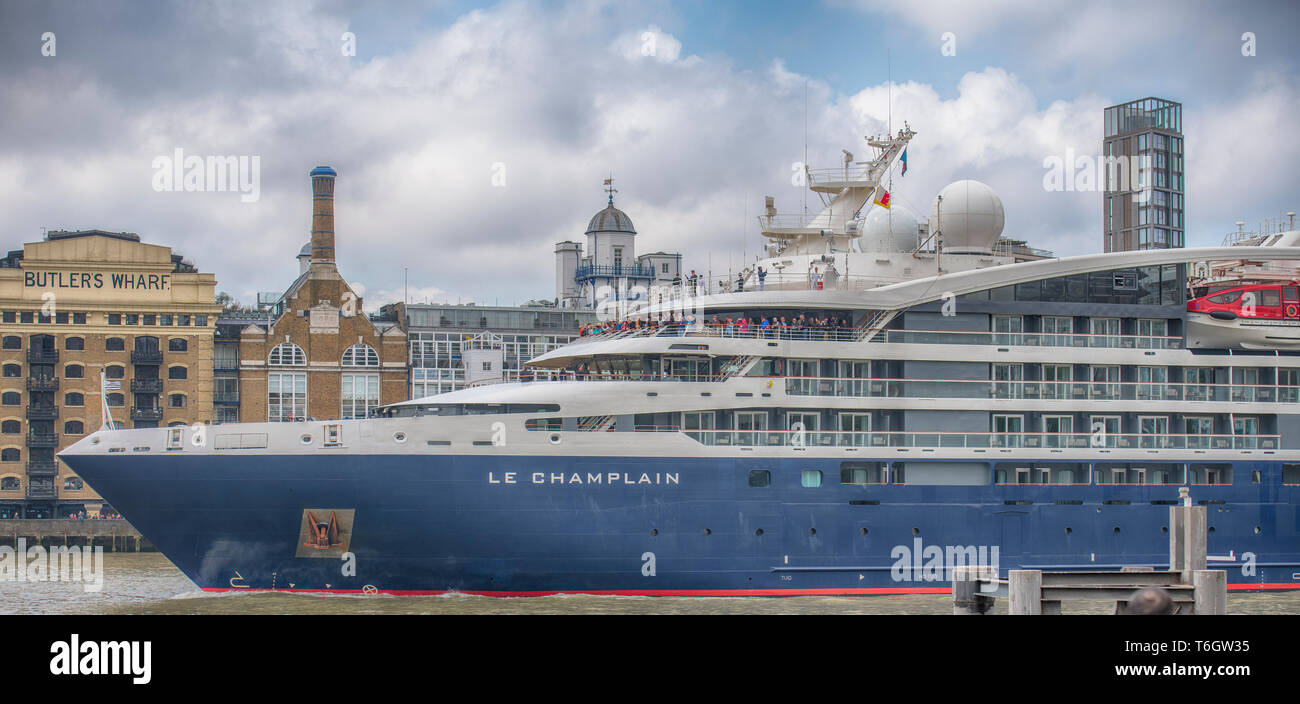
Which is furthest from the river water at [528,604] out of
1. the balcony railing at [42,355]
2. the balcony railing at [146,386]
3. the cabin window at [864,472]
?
the balcony railing at [42,355]

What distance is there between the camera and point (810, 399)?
103 ft

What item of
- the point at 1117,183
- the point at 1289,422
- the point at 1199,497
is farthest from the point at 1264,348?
the point at 1117,183

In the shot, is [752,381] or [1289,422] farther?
[1289,422]

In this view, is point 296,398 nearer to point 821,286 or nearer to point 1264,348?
point 821,286

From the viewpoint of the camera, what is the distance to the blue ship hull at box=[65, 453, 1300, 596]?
27.8 meters

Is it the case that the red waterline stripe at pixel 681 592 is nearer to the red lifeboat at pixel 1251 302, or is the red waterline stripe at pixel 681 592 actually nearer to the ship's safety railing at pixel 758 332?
the ship's safety railing at pixel 758 332

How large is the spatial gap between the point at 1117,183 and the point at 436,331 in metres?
52.1

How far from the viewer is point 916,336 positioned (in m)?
32.6

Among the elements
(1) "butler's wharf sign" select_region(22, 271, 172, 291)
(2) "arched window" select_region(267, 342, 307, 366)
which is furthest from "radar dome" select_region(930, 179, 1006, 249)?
(1) "butler's wharf sign" select_region(22, 271, 172, 291)

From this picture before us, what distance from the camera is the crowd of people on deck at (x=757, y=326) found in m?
31.9

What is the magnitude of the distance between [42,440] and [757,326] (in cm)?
4647

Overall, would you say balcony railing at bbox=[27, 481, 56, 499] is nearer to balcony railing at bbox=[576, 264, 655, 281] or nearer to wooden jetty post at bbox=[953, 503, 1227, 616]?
balcony railing at bbox=[576, 264, 655, 281]

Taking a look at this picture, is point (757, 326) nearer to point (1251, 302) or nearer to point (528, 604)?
point (528, 604)

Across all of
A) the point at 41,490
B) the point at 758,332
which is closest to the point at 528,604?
the point at 758,332
